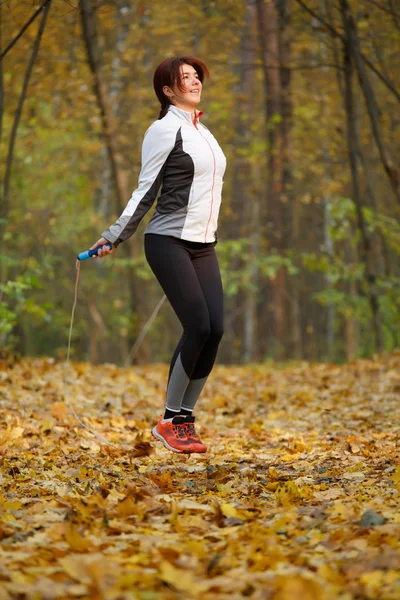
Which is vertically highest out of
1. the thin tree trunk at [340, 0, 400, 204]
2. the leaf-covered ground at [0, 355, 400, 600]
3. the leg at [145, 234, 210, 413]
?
the thin tree trunk at [340, 0, 400, 204]

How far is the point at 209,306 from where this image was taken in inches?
192

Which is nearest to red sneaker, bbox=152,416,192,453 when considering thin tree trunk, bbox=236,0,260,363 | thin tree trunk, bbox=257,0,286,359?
thin tree trunk, bbox=257,0,286,359

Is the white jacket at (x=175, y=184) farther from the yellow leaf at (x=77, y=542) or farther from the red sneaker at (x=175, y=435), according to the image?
the yellow leaf at (x=77, y=542)

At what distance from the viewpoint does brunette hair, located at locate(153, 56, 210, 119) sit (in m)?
4.83

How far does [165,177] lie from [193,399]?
145 centimetres

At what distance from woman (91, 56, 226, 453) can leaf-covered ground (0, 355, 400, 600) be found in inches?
29.2

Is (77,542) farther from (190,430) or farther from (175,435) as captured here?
(190,430)

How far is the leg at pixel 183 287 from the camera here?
4.70 meters

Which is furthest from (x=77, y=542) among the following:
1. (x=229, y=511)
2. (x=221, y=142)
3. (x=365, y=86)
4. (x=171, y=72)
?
(x=221, y=142)

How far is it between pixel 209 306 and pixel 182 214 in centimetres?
61

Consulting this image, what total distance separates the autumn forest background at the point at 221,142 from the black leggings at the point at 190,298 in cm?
325

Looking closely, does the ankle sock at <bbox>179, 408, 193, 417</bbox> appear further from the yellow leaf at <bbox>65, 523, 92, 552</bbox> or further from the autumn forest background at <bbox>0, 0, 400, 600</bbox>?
the yellow leaf at <bbox>65, 523, 92, 552</bbox>

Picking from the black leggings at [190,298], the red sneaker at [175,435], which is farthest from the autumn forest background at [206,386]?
the black leggings at [190,298]

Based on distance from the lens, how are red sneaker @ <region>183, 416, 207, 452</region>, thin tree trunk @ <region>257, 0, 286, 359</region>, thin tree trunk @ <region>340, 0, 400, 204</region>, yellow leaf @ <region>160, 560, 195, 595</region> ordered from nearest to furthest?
1. yellow leaf @ <region>160, 560, 195, 595</region>
2. red sneaker @ <region>183, 416, 207, 452</region>
3. thin tree trunk @ <region>340, 0, 400, 204</region>
4. thin tree trunk @ <region>257, 0, 286, 359</region>
